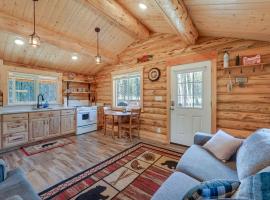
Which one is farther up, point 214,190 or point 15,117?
point 15,117

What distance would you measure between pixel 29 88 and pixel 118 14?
3.37 m

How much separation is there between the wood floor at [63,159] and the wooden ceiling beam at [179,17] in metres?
2.57

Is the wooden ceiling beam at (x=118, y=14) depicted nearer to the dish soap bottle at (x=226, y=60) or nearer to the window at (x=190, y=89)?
the window at (x=190, y=89)

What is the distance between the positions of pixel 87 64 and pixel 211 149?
4523 mm

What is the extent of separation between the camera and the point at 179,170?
1611 millimetres

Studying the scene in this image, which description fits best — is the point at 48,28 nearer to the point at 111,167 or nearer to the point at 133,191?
the point at 111,167

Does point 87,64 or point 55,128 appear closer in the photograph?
point 55,128

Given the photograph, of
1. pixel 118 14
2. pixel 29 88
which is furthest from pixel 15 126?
pixel 118 14

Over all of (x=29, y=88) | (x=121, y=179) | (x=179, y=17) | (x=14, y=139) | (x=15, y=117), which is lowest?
(x=121, y=179)

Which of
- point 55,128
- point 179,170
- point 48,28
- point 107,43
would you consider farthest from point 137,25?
point 55,128

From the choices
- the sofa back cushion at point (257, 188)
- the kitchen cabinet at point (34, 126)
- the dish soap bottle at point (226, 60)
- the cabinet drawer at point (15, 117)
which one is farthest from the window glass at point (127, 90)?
the sofa back cushion at point (257, 188)

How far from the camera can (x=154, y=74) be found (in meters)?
4.04

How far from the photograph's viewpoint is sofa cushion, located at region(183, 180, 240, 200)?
847 mm

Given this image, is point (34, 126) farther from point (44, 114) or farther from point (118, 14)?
point (118, 14)
